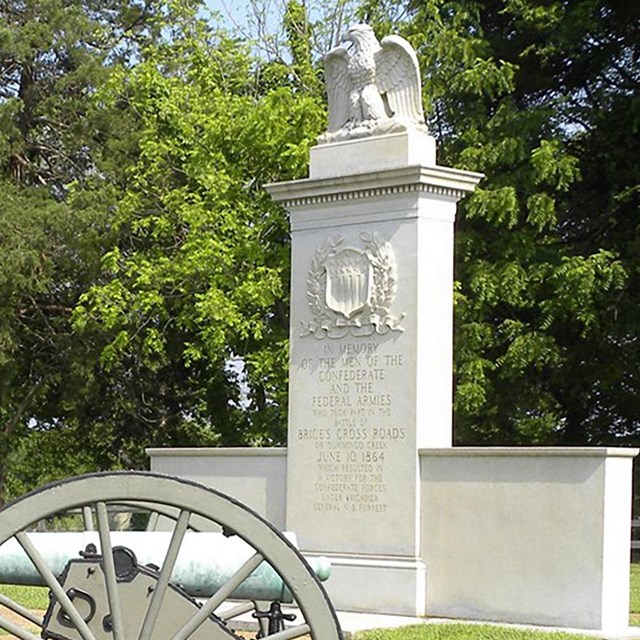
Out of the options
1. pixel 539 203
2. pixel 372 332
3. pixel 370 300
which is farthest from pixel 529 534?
pixel 539 203

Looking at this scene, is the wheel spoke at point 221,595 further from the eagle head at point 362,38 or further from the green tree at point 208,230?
the green tree at point 208,230

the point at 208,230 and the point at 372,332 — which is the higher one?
the point at 208,230

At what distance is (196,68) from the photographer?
28375 millimetres

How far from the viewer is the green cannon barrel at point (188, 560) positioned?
714 centimetres

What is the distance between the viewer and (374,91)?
53.4 ft

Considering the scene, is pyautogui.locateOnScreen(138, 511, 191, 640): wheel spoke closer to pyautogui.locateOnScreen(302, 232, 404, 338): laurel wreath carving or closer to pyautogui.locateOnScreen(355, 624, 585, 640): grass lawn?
pyautogui.locateOnScreen(355, 624, 585, 640): grass lawn

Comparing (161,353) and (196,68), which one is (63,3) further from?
(161,353)

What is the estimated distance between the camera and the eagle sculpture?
1605cm

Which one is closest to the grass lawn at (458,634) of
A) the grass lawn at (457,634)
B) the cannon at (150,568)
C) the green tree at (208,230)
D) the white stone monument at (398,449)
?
the grass lawn at (457,634)

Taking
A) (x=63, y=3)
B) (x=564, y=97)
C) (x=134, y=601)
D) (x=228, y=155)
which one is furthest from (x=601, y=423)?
(x=134, y=601)

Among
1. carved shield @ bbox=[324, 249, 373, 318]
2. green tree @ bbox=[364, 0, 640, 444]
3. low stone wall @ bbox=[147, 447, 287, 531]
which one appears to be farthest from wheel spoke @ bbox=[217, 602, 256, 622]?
green tree @ bbox=[364, 0, 640, 444]

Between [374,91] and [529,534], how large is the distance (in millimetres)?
4493

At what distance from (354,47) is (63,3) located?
55.8ft

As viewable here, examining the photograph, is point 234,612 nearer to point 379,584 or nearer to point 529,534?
point 529,534
